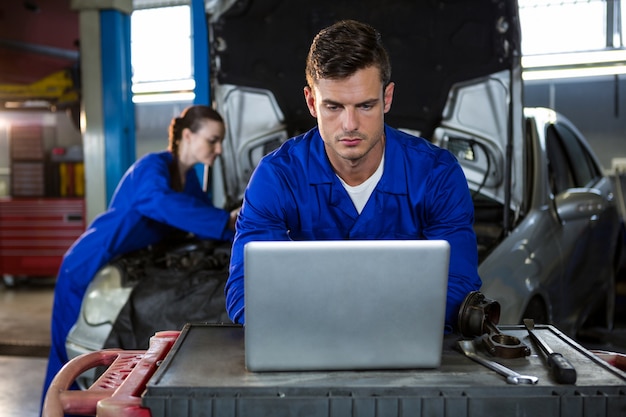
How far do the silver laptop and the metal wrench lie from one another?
116mm

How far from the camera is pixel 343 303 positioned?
42.0 inches

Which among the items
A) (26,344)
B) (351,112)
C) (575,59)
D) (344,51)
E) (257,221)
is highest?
(575,59)

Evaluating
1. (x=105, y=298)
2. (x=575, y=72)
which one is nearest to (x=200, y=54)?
(x=105, y=298)

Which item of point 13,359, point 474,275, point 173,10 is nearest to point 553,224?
point 474,275

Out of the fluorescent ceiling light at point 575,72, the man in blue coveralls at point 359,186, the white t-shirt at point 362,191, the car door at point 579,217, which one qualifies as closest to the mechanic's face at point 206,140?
the man in blue coveralls at point 359,186

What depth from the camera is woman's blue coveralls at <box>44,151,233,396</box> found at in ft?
8.79

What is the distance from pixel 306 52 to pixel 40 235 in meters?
4.39

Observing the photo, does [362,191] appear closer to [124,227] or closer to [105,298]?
[105,298]

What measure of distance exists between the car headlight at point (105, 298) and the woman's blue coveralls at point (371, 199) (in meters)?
1.01

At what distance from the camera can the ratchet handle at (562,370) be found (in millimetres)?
1058

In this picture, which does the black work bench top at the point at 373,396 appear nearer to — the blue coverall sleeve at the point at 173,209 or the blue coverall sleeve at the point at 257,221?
the blue coverall sleeve at the point at 257,221

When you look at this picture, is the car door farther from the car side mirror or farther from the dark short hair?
the dark short hair

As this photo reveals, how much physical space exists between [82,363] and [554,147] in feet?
8.36

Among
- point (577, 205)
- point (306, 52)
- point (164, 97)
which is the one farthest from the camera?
point (164, 97)
